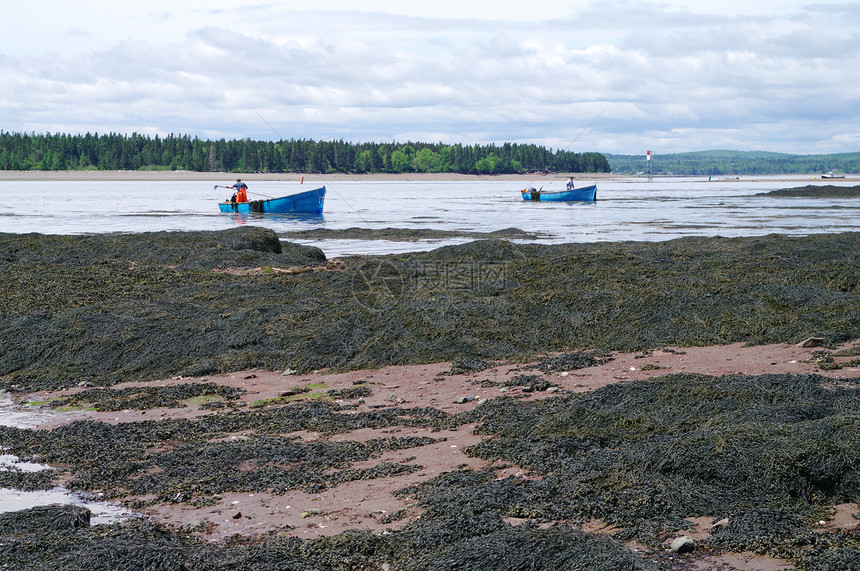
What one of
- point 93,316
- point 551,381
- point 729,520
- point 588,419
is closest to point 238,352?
point 93,316

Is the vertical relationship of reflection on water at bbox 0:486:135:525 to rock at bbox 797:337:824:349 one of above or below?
below

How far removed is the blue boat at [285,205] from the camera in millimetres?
50688

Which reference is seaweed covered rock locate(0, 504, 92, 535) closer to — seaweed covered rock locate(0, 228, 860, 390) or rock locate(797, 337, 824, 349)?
seaweed covered rock locate(0, 228, 860, 390)

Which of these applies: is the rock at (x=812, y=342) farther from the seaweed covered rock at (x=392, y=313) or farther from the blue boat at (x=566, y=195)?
the blue boat at (x=566, y=195)

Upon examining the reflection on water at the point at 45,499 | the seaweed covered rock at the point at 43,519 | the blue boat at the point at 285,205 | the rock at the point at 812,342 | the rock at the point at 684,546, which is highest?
the blue boat at the point at 285,205

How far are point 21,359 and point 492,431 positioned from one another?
786 cm

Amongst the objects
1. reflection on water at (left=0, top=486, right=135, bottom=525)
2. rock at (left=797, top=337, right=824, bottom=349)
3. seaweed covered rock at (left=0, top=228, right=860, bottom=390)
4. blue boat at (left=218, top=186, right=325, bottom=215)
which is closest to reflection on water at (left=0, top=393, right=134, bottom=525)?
reflection on water at (left=0, top=486, right=135, bottom=525)

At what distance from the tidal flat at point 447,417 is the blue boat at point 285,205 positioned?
32.6 meters

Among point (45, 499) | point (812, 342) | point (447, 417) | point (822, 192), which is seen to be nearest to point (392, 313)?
point (447, 417)

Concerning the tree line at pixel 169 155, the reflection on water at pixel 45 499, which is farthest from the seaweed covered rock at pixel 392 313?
the tree line at pixel 169 155

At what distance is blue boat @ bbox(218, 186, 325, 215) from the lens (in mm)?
50688

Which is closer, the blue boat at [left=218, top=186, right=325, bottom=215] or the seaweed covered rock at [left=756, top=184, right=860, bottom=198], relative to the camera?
the blue boat at [left=218, top=186, right=325, bottom=215]

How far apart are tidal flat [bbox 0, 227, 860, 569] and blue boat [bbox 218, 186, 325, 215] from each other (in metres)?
32.6

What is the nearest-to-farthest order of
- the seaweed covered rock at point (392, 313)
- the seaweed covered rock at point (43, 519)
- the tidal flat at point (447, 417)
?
the tidal flat at point (447, 417) < the seaweed covered rock at point (43, 519) < the seaweed covered rock at point (392, 313)
